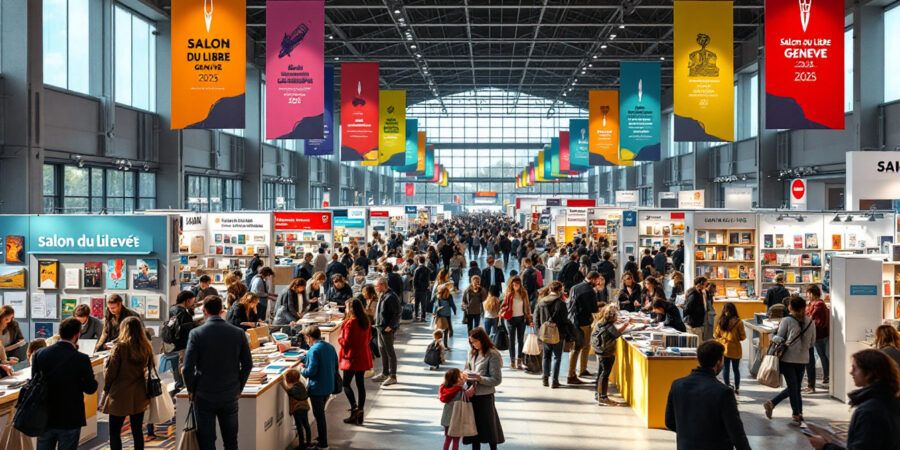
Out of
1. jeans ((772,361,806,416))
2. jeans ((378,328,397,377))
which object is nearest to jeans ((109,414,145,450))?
jeans ((378,328,397,377))

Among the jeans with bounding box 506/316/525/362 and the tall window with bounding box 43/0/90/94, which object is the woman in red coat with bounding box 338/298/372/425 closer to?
the jeans with bounding box 506/316/525/362

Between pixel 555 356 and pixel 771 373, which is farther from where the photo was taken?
pixel 555 356

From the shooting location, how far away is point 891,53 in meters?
19.2

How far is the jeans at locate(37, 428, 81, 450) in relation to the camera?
5516mm

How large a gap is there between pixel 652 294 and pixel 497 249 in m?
13.5

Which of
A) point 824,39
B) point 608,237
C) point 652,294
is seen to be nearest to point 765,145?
point 608,237

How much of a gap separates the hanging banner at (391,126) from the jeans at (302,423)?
51.6 feet

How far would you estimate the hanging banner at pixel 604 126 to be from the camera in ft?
75.5

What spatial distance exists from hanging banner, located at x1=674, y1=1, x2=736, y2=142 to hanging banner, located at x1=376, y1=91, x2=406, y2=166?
429 inches

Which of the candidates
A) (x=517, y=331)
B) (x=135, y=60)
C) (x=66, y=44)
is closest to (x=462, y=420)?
(x=517, y=331)

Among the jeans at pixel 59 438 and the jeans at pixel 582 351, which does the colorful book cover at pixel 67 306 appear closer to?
the jeans at pixel 59 438

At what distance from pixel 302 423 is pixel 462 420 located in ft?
6.12

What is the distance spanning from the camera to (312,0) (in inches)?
495

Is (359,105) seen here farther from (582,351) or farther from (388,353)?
(582,351)
